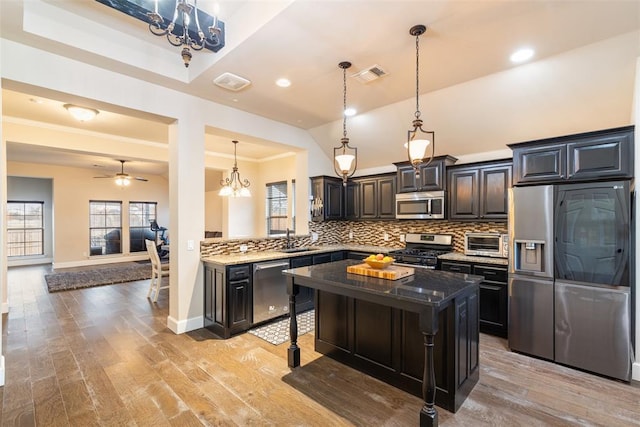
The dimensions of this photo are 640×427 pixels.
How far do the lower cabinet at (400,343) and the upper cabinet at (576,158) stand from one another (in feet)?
5.52

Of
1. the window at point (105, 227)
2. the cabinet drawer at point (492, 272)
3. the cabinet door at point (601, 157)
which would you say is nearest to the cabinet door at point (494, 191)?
the cabinet drawer at point (492, 272)

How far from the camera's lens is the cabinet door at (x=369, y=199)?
18.2 ft

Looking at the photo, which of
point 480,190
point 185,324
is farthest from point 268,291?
point 480,190

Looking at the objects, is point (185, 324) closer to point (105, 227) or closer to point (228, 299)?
point (228, 299)

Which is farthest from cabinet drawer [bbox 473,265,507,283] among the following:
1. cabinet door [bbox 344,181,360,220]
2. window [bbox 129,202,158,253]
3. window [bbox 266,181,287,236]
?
window [bbox 129,202,158,253]

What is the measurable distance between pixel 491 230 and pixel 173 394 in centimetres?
445

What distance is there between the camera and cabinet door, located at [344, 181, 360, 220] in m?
5.84

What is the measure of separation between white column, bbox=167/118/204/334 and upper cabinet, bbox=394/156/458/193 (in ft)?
10.4

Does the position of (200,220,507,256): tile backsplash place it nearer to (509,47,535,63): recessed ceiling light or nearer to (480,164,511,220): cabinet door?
(480,164,511,220): cabinet door

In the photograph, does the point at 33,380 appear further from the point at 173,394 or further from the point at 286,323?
the point at 286,323

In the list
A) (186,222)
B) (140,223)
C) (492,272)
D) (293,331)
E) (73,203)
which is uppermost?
(73,203)

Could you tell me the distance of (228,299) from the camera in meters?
3.66

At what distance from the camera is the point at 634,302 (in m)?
2.69

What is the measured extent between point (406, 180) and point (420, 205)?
1.63 feet
